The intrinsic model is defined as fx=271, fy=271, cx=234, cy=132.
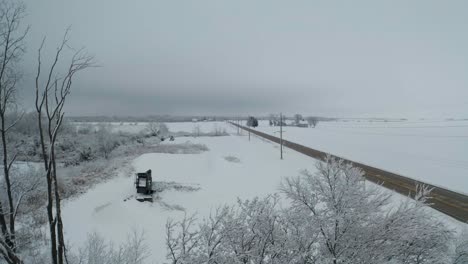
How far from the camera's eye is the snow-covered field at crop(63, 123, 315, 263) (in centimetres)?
1553

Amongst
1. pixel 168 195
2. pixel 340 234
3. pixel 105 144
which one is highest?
pixel 340 234

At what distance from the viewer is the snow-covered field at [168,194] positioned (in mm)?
15526

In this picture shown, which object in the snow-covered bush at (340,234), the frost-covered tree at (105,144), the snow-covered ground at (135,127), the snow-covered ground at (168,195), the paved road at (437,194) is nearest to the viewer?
the snow-covered bush at (340,234)

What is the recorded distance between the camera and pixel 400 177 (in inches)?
919

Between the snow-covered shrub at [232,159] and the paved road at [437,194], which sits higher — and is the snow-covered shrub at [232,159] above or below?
below

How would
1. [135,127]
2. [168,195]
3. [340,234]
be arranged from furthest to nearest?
[135,127]
[168,195]
[340,234]

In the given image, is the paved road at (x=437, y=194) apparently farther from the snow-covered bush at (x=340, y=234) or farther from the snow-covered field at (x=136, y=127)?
the snow-covered field at (x=136, y=127)

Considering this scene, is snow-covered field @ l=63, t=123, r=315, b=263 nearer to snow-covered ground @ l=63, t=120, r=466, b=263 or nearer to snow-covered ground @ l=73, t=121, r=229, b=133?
snow-covered ground @ l=63, t=120, r=466, b=263

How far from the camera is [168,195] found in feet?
72.0

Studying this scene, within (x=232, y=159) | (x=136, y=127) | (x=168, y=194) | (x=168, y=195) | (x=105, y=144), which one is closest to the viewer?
(x=168, y=195)

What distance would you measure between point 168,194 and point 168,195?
0.21 metres

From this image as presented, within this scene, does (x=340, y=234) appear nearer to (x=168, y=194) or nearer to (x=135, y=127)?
(x=168, y=194)

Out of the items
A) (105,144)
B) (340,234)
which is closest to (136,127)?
(105,144)

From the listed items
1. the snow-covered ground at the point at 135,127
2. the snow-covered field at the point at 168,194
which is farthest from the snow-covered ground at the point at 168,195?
the snow-covered ground at the point at 135,127
